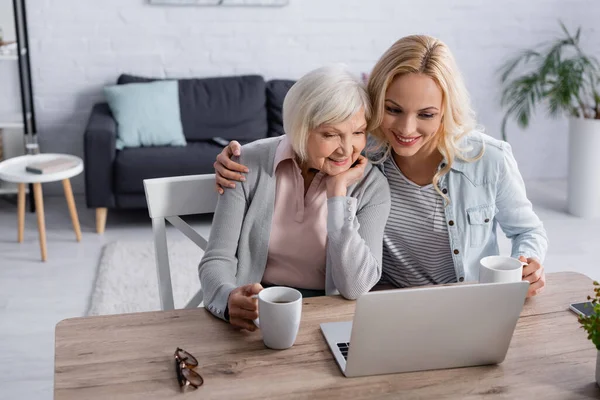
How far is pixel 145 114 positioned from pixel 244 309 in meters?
3.07

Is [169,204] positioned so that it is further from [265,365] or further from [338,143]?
[265,365]

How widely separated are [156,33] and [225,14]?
1.47 ft

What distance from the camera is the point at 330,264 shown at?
1.85 m

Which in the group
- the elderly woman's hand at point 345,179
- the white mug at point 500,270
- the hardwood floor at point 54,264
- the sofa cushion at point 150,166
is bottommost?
the hardwood floor at point 54,264

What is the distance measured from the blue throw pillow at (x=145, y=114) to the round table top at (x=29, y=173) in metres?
0.39

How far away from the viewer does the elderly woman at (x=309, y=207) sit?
1.75 m

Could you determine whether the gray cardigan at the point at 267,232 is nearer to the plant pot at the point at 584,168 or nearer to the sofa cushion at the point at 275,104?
the sofa cushion at the point at 275,104

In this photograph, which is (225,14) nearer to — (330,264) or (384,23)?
(384,23)

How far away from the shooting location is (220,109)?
4.62 metres

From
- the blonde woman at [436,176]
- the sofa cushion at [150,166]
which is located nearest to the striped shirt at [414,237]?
the blonde woman at [436,176]

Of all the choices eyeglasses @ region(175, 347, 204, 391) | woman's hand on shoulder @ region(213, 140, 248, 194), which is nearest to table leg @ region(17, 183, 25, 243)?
woman's hand on shoulder @ region(213, 140, 248, 194)

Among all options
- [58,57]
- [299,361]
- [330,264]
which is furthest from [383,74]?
[58,57]

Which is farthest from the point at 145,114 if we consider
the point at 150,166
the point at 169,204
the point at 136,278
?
the point at 169,204

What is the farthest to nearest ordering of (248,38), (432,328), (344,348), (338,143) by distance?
(248,38)
(338,143)
(344,348)
(432,328)
